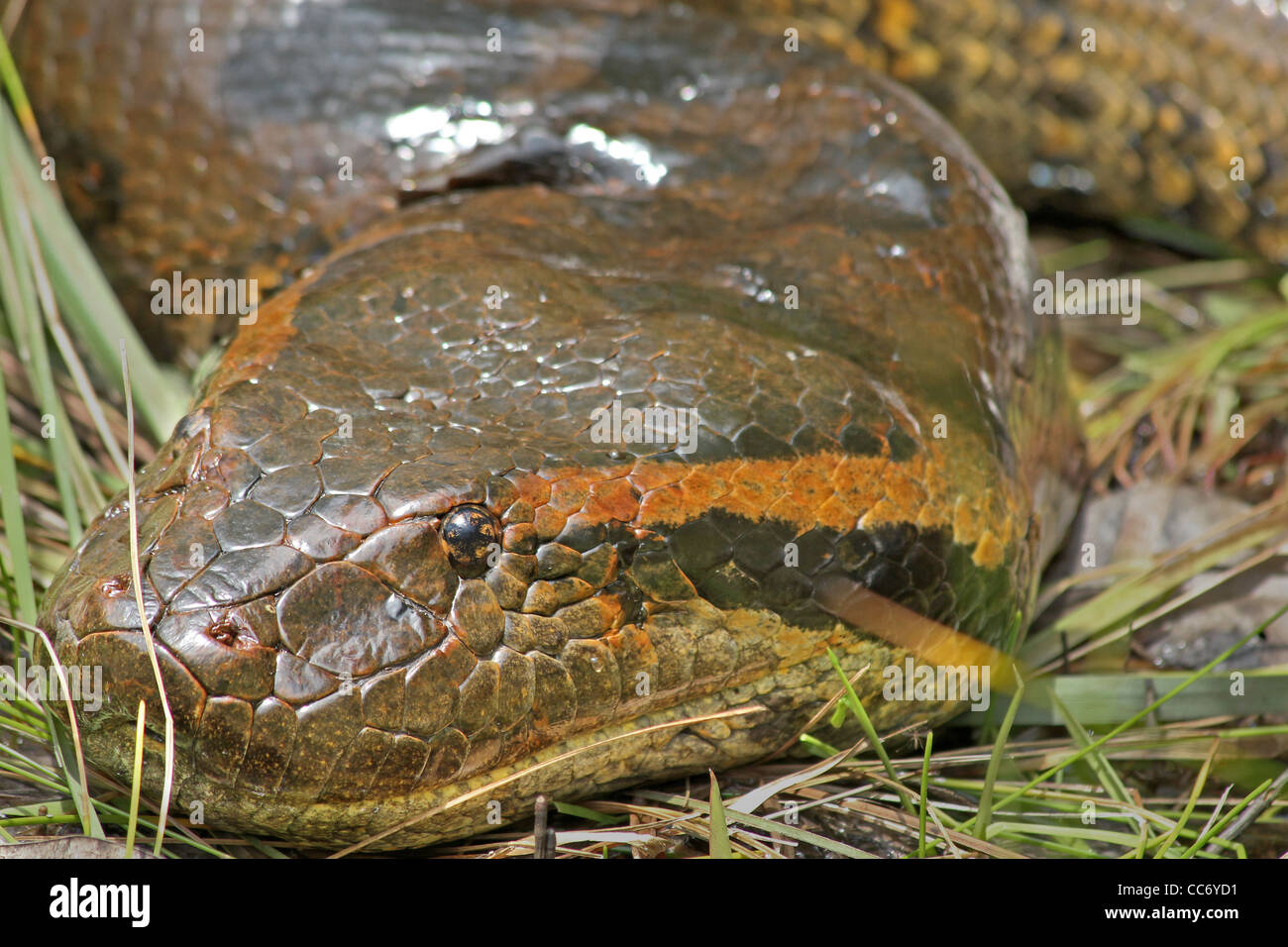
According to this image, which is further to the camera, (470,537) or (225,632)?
(470,537)

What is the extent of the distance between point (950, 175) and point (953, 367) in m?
0.77

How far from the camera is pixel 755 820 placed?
2760 mm

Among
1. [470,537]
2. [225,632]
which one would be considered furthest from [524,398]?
[225,632]

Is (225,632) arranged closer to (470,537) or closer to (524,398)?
(470,537)

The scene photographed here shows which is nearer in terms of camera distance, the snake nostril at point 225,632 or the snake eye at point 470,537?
the snake nostril at point 225,632

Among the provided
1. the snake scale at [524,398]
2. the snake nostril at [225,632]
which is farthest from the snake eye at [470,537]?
the snake nostril at [225,632]

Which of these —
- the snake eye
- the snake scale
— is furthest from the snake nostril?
the snake eye

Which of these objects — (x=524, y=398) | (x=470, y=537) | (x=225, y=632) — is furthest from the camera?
(x=524, y=398)

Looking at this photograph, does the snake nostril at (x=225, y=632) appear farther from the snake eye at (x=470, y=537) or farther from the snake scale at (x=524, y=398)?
the snake eye at (x=470, y=537)

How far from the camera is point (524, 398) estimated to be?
2713 millimetres

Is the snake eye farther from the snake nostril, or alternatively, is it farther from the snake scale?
the snake nostril

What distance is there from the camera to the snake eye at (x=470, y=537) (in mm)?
2438

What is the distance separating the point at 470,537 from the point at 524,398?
408 mm
